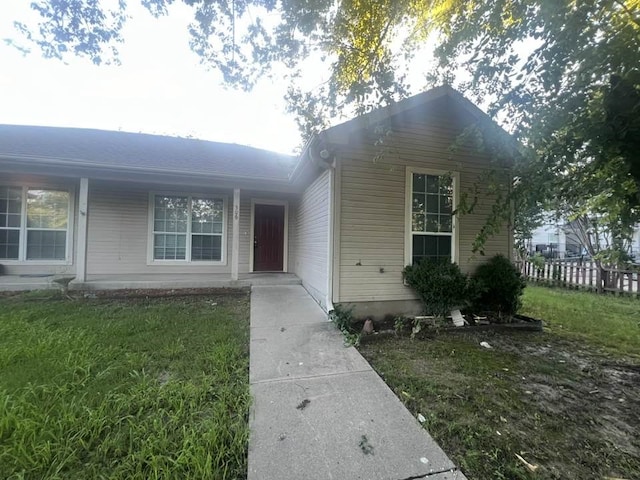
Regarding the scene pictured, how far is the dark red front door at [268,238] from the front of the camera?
28.2ft

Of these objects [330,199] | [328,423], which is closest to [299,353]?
[328,423]

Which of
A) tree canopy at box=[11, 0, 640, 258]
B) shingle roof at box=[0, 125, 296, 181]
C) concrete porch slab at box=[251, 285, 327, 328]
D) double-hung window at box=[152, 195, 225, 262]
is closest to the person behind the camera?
tree canopy at box=[11, 0, 640, 258]

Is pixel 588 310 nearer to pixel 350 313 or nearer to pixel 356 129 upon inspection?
pixel 350 313

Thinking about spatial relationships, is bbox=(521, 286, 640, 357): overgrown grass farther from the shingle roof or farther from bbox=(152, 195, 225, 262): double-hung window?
bbox=(152, 195, 225, 262): double-hung window

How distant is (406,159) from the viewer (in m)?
5.05

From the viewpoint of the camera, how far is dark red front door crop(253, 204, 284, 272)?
8.60 meters

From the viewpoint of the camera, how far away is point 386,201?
4984 millimetres

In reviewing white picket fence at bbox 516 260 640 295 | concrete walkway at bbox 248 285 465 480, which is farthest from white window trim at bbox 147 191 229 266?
white picket fence at bbox 516 260 640 295

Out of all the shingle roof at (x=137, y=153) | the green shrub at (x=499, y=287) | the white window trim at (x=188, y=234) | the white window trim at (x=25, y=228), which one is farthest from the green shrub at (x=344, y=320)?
the white window trim at (x=25, y=228)

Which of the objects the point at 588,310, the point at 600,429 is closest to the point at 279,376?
the point at 600,429

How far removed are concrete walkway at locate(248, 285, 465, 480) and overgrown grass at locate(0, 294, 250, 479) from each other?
172 mm

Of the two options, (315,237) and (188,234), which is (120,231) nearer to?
(188,234)

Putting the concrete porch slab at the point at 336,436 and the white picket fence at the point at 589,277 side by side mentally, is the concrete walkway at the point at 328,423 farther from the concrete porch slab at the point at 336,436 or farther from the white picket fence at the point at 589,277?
the white picket fence at the point at 589,277

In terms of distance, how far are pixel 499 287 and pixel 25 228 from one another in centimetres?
1085
